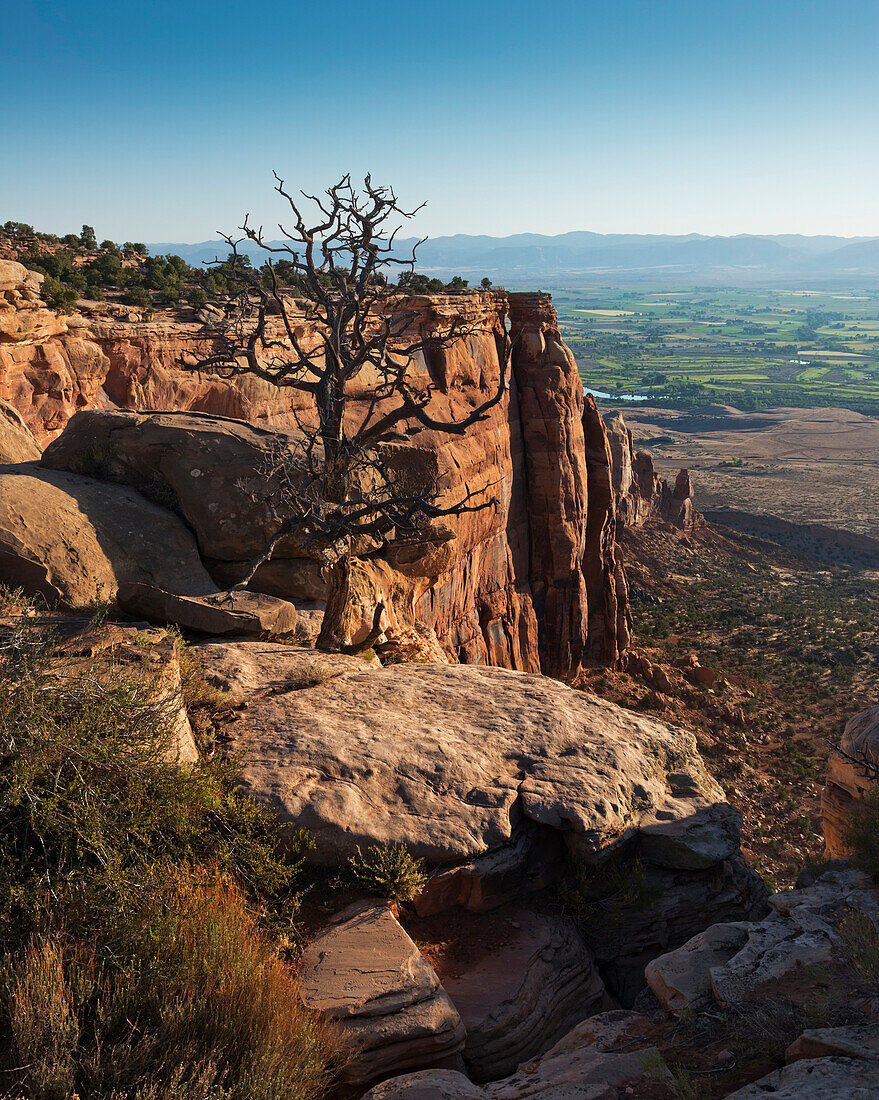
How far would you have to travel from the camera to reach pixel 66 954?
16.9 ft

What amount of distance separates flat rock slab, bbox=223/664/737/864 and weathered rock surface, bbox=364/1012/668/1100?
84.9 inches

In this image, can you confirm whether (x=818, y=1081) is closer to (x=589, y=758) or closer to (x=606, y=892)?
(x=606, y=892)

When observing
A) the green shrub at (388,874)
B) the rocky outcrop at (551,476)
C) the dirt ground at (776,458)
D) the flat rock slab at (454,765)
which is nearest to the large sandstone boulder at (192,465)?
the flat rock slab at (454,765)

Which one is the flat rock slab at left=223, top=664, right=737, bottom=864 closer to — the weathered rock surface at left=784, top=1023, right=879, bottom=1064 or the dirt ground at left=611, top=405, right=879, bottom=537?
the weathered rock surface at left=784, top=1023, right=879, bottom=1064

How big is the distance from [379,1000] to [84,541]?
362 inches

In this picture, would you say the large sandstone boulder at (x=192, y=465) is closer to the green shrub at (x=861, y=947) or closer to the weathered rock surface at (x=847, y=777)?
the green shrub at (x=861, y=947)

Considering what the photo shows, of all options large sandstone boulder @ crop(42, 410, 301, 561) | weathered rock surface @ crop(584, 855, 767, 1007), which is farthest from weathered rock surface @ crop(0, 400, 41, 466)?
weathered rock surface @ crop(584, 855, 767, 1007)

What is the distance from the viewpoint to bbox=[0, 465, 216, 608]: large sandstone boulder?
11.2m

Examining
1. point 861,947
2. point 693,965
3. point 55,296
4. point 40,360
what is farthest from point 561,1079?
point 55,296

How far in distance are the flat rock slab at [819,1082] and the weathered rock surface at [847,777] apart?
33.5 feet

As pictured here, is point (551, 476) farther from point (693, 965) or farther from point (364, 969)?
point (364, 969)

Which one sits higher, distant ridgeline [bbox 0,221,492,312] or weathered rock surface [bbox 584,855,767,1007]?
distant ridgeline [bbox 0,221,492,312]

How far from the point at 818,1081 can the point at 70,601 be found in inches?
434

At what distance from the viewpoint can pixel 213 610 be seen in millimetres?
11383
